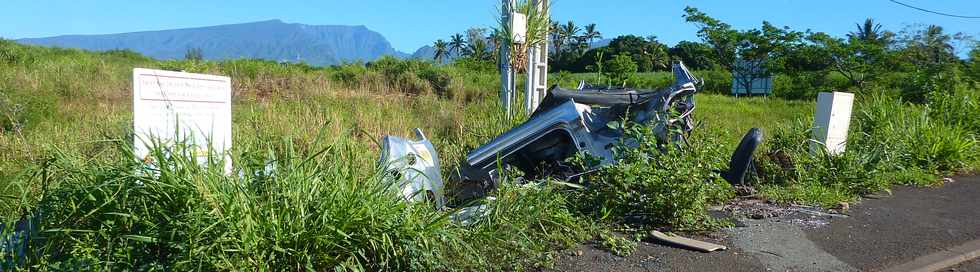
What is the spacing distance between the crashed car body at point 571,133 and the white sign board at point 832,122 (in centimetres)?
262

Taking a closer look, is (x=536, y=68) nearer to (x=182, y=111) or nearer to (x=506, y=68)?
(x=506, y=68)

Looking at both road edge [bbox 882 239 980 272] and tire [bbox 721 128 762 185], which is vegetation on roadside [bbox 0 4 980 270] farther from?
road edge [bbox 882 239 980 272]

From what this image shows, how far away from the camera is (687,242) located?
4.61 m

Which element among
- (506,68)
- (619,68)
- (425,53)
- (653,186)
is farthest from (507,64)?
(425,53)

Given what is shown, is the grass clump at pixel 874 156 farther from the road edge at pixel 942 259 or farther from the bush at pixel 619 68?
the bush at pixel 619 68

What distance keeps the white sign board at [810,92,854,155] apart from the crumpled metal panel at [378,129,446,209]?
15.2 feet

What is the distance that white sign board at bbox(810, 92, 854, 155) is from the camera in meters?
7.74

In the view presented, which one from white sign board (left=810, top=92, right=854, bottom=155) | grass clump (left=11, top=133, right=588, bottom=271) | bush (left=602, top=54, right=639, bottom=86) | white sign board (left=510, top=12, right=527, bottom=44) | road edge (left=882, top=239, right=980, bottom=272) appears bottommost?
road edge (left=882, top=239, right=980, bottom=272)

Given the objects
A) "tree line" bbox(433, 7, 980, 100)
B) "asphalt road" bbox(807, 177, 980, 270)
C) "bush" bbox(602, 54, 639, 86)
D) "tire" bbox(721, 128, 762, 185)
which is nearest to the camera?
"asphalt road" bbox(807, 177, 980, 270)

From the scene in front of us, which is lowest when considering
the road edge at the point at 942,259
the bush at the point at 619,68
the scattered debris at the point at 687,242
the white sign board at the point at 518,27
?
the road edge at the point at 942,259

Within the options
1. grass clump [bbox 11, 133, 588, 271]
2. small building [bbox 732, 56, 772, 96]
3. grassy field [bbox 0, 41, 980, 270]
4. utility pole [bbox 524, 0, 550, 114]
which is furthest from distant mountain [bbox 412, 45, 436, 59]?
small building [bbox 732, 56, 772, 96]

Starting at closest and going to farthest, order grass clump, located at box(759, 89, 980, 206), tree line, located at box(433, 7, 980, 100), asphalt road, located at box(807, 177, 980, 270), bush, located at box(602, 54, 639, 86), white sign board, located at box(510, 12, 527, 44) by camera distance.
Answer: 1. asphalt road, located at box(807, 177, 980, 270)
2. grass clump, located at box(759, 89, 980, 206)
3. white sign board, located at box(510, 12, 527, 44)
4. bush, located at box(602, 54, 639, 86)
5. tree line, located at box(433, 7, 980, 100)

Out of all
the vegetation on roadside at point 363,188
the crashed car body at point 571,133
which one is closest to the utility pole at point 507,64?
the vegetation on roadside at point 363,188

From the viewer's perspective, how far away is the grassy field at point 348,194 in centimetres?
333
